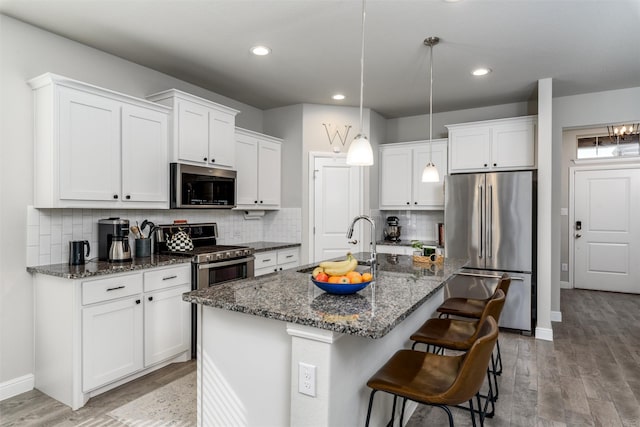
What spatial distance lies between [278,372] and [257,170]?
3204mm

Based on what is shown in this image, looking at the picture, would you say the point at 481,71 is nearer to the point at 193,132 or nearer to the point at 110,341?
the point at 193,132

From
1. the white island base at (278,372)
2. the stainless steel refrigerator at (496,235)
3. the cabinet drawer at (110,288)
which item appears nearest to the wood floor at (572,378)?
the stainless steel refrigerator at (496,235)

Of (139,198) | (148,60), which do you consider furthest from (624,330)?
(148,60)

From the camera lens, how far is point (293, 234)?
486cm

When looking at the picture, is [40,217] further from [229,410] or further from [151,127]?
[229,410]

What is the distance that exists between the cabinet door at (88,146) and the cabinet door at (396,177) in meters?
3.44

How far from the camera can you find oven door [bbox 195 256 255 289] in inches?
127

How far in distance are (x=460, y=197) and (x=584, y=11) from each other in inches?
86.3

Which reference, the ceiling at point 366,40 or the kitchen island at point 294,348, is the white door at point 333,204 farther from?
the kitchen island at point 294,348

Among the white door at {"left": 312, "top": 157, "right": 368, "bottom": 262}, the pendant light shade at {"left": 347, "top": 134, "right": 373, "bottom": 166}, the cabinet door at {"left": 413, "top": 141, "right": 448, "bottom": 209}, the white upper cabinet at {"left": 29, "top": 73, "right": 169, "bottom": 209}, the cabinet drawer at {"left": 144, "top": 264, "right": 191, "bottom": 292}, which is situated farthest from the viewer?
the cabinet door at {"left": 413, "top": 141, "right": 448, "bottom": 209}

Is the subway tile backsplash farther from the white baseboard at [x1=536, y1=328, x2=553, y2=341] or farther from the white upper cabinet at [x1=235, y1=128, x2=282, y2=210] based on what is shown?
the white baseboard at [x1=536, y1=328, x2=553, y2=341]

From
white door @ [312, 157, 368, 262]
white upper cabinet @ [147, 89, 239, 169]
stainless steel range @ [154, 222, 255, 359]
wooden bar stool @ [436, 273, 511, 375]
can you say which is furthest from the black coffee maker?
wooden bar stool @ [436, 273, 511, 375]

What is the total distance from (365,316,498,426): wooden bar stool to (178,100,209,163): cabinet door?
8.71ft

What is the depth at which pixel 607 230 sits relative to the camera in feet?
20.1
